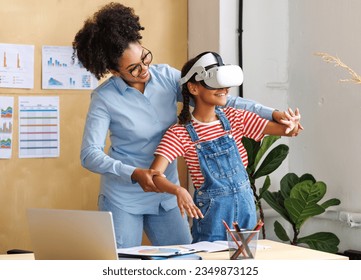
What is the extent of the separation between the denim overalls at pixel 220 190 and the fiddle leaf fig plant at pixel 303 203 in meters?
1.00

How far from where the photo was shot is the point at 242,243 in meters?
2.15

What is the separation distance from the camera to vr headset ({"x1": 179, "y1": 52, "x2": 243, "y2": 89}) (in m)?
2.71

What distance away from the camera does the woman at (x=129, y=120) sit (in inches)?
114

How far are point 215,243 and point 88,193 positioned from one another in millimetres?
1663

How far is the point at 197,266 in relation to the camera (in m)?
1.67

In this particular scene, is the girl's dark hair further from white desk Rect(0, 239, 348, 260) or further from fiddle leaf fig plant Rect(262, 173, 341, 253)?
fiddle leaf fig plant Rect(262, 173, 341, 253)

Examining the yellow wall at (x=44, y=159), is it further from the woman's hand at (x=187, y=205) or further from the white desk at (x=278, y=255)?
the woman's hand at (x=187, y=205)

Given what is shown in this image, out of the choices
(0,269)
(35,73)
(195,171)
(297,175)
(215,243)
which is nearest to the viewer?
(0,269)

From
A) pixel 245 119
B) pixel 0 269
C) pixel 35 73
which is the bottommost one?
pixel 0 269

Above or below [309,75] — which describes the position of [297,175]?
below

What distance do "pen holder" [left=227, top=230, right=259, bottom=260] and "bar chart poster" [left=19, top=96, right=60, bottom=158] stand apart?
203cm

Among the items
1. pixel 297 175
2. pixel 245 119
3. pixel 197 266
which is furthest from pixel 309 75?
pixel 197 266

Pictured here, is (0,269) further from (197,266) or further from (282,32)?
(282,32)

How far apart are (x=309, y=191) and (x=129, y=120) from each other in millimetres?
1263
